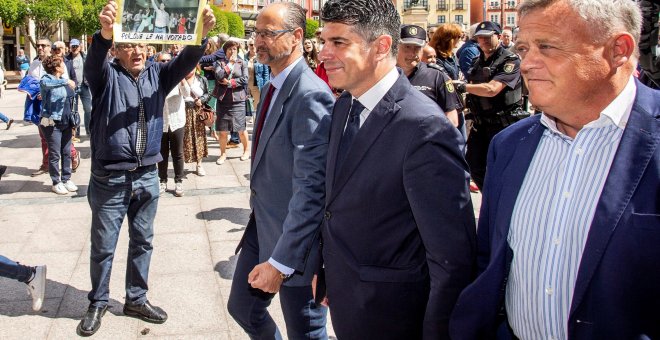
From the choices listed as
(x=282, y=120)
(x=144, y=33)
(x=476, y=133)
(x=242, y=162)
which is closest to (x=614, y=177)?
(x=282, y=120)

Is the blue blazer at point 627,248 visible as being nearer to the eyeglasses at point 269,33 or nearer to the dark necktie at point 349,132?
the dark necktie at point 349,132

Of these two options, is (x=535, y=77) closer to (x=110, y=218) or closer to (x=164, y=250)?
(x=110, y=218)

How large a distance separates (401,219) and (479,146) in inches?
136

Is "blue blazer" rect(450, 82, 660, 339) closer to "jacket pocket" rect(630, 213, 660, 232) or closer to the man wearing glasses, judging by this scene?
"jacket pocket" rect(630, 213, 660, 232)

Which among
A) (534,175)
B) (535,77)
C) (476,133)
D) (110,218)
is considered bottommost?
(110,218)

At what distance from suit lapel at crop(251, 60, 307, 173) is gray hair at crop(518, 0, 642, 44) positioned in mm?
1468

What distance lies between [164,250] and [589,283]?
181 inches

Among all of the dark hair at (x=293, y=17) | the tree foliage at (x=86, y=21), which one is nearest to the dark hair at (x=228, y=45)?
the dark hair at (x=293, y=17)

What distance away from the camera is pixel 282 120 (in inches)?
110

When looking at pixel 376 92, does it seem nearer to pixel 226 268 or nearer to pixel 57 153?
pixel 226 268

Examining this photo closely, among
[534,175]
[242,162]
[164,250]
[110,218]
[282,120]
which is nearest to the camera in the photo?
[534,175]

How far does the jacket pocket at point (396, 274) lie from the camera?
2.08 m

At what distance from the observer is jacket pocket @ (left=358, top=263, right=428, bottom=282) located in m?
2.08

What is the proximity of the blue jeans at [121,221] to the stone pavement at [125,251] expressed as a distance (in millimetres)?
245
